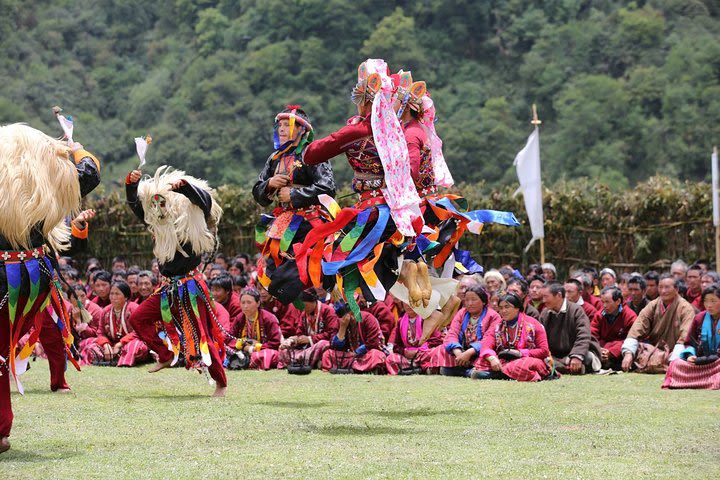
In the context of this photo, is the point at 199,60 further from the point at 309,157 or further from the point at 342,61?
the point at 309,157

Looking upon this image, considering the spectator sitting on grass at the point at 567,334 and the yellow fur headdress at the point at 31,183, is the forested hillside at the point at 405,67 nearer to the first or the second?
the spectator sitting on grass at the point at 567,334

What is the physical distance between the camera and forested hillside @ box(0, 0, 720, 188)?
1574 inches

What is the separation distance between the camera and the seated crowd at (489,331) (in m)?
10.9

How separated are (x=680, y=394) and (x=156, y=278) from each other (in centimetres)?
624

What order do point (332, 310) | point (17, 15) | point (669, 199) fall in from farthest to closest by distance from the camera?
1. point (17, 15)
2. point (669, 199)
3. point (332, 310)

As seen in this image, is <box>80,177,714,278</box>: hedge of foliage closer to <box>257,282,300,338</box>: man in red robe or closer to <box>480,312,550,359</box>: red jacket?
<box>480,312,550,359</box>: red jacket

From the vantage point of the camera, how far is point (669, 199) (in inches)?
656

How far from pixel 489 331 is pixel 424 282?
3497mm

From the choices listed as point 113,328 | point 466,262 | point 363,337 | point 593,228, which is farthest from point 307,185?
point 593,228

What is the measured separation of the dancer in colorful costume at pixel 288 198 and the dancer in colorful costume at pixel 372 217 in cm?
96

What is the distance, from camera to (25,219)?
6.68 m

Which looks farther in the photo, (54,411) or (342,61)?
(342,61)

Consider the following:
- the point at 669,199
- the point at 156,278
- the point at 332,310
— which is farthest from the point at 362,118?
the point at 669,199

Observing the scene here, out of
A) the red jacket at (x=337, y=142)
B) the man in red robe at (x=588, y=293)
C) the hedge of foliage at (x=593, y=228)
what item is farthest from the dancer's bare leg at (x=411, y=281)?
the hedge of foliage at (x=593, y=228)
